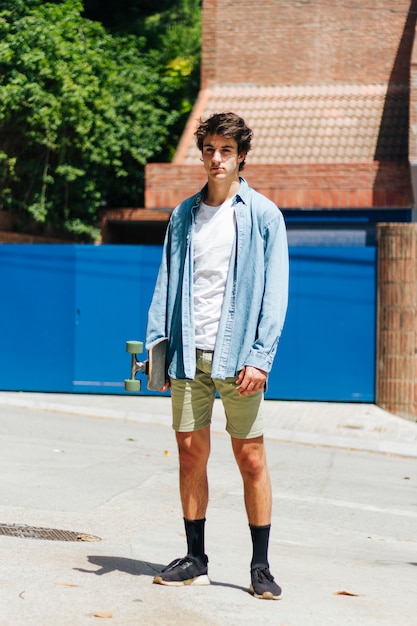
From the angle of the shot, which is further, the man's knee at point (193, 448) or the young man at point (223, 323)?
the man's knee at point (193, 448)

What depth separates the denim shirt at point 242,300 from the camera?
465cm

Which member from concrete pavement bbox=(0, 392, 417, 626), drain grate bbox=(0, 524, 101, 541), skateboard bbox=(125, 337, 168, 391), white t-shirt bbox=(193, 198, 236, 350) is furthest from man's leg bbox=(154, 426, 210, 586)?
drain grate bbox=(0, 524, 101, 541)

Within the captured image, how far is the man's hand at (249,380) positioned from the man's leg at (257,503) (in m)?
0.25

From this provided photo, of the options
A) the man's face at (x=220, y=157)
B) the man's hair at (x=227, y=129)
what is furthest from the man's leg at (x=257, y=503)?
the man's hair at (x=227, y=129)

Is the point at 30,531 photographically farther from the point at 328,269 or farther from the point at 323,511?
the point at 328,269

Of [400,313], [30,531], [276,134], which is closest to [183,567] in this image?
[30,531]

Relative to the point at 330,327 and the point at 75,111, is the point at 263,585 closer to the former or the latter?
the point at 330,327

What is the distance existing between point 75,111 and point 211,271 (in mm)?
17581

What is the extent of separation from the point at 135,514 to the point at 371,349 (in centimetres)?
778

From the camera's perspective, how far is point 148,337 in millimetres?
4863

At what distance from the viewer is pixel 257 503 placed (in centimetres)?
477

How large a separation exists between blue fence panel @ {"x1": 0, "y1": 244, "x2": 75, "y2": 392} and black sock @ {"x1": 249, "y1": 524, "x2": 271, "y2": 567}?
33.4 feet

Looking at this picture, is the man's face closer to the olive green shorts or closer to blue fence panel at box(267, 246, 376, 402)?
the olive green shorts

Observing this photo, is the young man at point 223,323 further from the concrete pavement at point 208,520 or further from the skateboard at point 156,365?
the concrete pavement at point 208,520
